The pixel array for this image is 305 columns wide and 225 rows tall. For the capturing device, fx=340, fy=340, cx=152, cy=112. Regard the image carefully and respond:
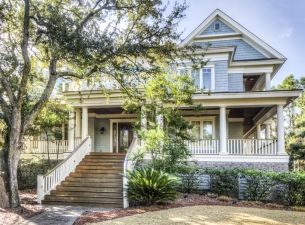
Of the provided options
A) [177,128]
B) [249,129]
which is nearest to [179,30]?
[177,128]

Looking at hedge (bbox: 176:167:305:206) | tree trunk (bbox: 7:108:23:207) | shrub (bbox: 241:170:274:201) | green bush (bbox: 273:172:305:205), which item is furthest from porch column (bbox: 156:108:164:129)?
tree trunk (bbox: 7:108:23:207)

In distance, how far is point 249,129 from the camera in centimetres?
2752

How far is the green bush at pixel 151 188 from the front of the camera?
1159 centimetres

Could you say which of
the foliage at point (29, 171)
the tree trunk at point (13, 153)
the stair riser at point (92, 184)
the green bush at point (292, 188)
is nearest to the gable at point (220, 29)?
the green bush at point (292, 188)

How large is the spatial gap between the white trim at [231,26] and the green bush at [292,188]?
10179mm

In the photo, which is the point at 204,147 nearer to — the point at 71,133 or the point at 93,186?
the point at 93,186

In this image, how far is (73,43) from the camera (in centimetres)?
1055

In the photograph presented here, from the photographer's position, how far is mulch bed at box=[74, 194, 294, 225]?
977 centimetres

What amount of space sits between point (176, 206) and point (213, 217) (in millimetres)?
1967

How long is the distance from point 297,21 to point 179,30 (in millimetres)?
11669

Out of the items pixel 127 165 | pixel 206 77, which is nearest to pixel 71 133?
pixel 127 165

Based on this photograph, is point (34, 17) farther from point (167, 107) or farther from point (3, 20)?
point (167, 107)

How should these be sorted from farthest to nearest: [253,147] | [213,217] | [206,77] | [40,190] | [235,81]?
[235,81], [206,77], [253,147], [40,190], [213,217]

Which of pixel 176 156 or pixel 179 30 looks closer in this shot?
pixel 179 30
